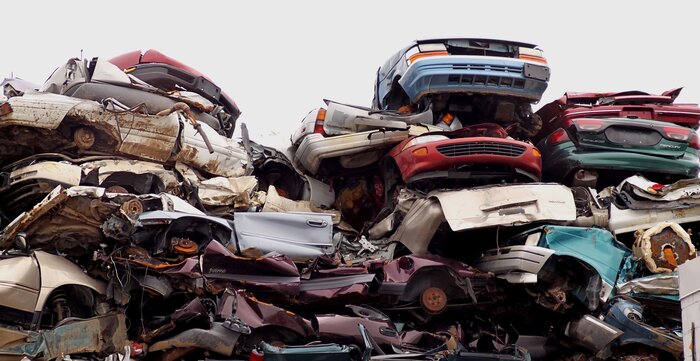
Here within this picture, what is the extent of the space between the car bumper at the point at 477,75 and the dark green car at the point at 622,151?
38.7 inches

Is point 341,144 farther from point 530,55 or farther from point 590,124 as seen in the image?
point 590,124

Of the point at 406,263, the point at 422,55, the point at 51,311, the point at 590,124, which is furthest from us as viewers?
the point at 422,55

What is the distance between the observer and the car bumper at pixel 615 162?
15617mm

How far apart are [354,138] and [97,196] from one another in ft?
17.3

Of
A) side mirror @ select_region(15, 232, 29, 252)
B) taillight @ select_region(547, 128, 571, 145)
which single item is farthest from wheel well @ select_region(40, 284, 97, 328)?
taillight @ select_region(547, 128, 571, 145)

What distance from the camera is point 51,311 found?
11.4 metres

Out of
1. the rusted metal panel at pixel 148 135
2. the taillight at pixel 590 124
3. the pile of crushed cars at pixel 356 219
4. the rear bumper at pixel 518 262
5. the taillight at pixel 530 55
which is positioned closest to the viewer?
the pile of crushed cars at pixel 356 219

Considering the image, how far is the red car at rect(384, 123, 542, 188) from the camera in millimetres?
14289

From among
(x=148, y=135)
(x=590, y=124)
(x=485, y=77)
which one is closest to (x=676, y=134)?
(x=590, y=124)

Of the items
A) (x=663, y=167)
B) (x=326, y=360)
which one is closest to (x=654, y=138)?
(x=663, y=167)

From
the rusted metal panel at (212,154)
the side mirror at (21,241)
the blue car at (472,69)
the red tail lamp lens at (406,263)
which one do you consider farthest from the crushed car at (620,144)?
the side mirror at (21,241)

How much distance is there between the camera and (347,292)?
40.9ft

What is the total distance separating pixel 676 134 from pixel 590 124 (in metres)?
1.36

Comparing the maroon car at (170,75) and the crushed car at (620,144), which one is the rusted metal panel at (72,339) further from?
the crushed car at (620,144)
